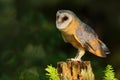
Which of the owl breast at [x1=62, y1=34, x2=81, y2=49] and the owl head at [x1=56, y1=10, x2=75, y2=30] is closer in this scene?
the owl head at [x1=56, y1=10, x2=75, y2=30]

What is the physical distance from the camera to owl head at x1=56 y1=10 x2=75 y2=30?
17.7 ft

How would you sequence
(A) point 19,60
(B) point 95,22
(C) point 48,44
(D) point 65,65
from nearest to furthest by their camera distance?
(D) point 65,65, (A) point 19,60, (C) point 48,44, (B) point 95,22

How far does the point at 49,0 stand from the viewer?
47.9 ft

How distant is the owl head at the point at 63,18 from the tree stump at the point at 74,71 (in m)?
0.28

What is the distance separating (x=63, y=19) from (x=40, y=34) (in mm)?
5416

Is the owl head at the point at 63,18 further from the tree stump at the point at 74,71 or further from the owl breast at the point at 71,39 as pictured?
the tree stump at the point at 74,71

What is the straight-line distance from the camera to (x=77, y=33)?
219 inches

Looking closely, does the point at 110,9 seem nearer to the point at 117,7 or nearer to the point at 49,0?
the point at 117,7

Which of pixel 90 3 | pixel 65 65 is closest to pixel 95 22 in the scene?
pixel 90 3

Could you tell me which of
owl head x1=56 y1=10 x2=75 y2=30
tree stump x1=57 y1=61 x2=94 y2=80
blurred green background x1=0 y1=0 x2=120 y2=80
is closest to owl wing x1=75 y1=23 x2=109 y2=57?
owl head x1=56 y1=10 x2=75 y2=30

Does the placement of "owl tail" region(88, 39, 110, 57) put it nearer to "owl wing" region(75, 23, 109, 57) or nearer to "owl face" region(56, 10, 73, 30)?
"owl wing" region(75, 23, 109, 57)

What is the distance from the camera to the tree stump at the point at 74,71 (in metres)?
5.30

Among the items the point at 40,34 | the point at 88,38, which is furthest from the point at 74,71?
the point at 40,34

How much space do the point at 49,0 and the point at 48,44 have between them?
3.78 metres
